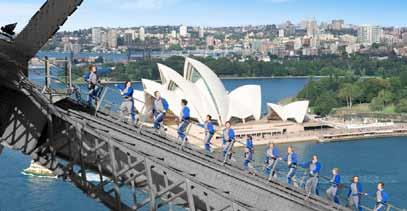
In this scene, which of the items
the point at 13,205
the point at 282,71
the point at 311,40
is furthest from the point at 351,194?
the point at 311,40

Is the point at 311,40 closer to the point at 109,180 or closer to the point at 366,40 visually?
the point at 366,40

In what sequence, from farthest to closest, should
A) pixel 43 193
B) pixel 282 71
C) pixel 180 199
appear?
pixel 282 71, pixel 43 193, pixel 180 199

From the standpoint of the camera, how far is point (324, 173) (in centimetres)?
1745

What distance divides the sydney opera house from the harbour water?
2276 millimetres

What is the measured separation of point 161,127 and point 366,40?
4230 inches

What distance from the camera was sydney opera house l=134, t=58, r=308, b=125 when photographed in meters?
23.9

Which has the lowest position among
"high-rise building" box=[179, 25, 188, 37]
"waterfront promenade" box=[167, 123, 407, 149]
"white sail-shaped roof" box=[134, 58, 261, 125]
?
"waterfront promenade" box=[167, 123, 407, 149]

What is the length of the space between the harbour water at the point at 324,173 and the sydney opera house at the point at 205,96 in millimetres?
2276

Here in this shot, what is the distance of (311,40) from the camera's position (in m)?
93.6

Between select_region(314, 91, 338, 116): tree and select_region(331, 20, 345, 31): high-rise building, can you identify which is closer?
select_region(314, 91, 338, 116): tree

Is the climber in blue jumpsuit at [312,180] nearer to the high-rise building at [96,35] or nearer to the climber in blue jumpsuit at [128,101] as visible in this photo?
the climber in blue jumpsuit at [128,101]

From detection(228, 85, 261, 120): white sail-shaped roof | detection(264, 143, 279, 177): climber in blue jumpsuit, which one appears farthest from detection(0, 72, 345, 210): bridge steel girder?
detection(228, 85, 261, 120): white sail-shaped roof

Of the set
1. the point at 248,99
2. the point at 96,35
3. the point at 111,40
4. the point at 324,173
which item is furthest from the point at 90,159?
the point at 96,35

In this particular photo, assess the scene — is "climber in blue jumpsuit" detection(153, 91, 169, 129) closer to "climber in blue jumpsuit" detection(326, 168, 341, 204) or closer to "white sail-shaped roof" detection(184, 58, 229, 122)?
"climber in blue jumpsuit" detection(326, 168, 341, 204)
